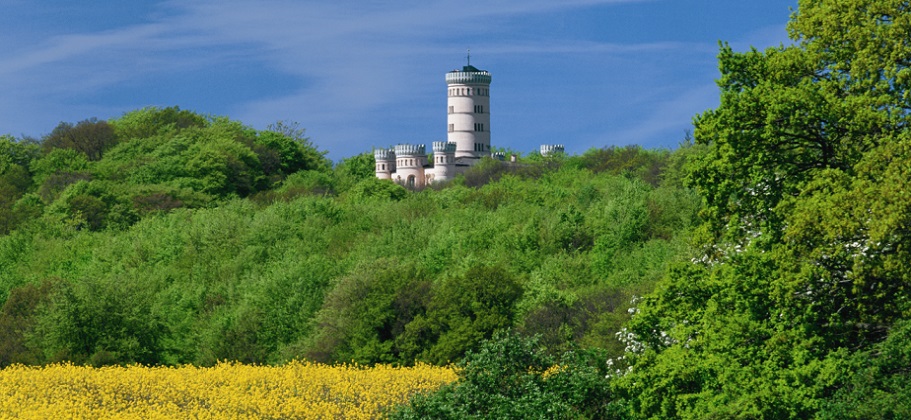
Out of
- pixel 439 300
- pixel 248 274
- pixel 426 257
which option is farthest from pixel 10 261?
pixel 439 300

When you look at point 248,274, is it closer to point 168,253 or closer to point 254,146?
point 168,253

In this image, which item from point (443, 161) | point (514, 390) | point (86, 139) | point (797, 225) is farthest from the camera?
point (443, 161)

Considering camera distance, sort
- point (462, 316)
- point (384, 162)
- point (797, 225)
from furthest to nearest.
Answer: point (384, 162) < point (462, 316) < point (797, 225)

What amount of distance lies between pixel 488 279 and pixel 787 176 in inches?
1308

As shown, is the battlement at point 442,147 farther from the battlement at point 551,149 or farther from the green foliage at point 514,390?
the green foliage at point 514,390

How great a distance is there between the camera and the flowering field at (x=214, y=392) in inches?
1730

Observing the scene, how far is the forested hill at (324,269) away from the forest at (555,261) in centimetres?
18

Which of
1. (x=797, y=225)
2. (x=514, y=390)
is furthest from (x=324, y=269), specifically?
(x=797, y=225)

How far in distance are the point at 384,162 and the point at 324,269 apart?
119m

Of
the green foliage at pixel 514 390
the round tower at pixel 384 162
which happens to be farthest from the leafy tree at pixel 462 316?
the round tower at pixel 384 162

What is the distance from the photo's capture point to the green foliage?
34.3m

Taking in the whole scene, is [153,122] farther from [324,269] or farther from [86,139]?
[324,269]

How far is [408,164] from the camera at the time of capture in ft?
637

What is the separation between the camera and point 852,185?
2878cm
